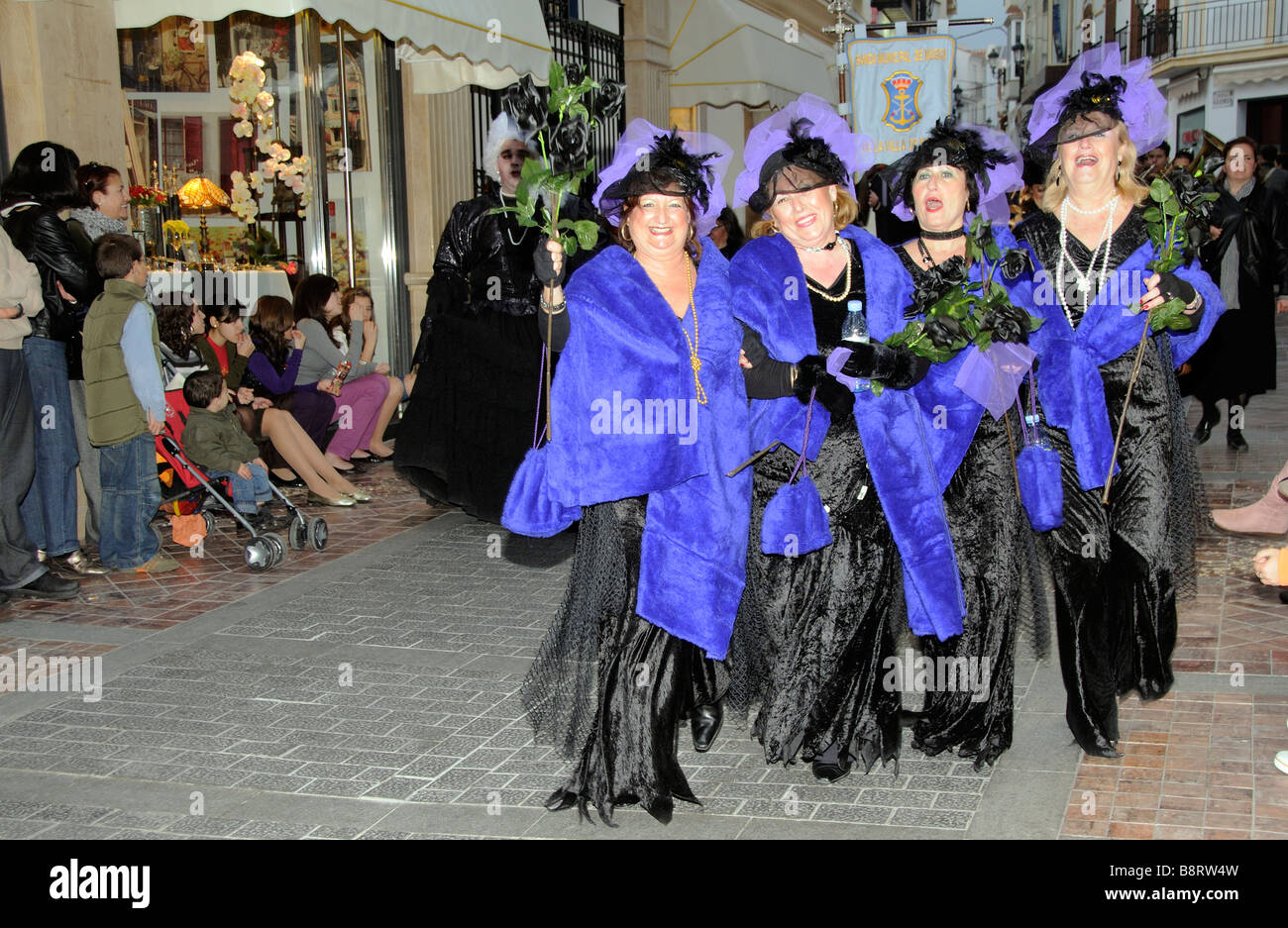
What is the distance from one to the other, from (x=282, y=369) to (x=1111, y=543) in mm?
7157

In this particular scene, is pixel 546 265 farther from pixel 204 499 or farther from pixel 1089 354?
pixel 204 499

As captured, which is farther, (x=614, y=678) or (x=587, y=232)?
(x=614, y=678)

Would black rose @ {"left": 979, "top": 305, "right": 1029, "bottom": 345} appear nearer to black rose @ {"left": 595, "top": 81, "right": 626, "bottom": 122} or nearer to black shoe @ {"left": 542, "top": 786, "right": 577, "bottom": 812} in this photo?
black rose @ {"left": 595, "top": 81, "right": 626, "bottom": 122}

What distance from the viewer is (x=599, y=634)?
4.47 meters

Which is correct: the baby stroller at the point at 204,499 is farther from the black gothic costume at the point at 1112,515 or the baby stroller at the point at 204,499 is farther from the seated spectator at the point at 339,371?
the black gothic costume at the point at 1112,515

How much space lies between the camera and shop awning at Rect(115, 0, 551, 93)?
29.6ft

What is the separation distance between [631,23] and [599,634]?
1431 centimetres

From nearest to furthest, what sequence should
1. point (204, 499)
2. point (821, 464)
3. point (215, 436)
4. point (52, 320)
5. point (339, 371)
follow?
point (821, 464) → point (52, 320) → point (215, 436) → point (204, 499) → point (339, 371)

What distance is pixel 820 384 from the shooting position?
14.8ft

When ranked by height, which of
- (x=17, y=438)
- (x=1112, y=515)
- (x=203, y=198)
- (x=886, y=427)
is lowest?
(x=1112, y=515)

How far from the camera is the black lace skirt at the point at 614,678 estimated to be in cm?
434

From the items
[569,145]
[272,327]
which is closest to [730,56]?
[272,327]

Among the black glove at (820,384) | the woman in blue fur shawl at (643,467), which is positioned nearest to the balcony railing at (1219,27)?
the black glove at (820,384)


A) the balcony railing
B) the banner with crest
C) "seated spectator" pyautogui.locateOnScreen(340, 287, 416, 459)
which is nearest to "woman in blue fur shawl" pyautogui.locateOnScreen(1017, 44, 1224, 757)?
"seated spectator" pyautogui.locateOnScreen(340, 287, 416, 459)
